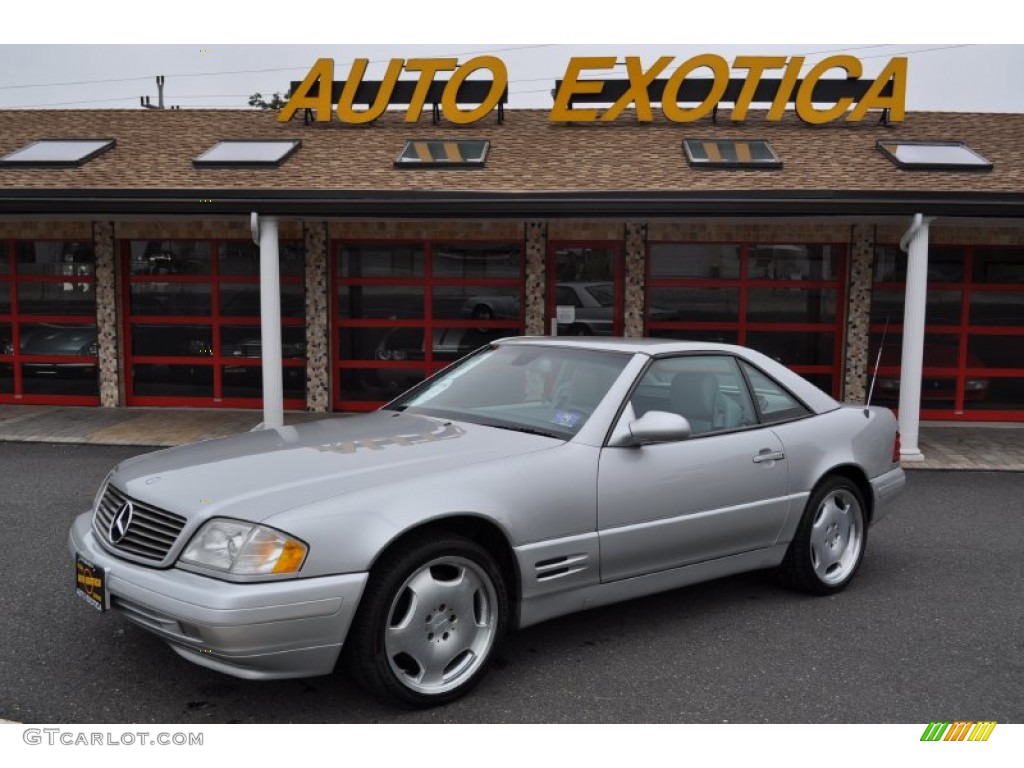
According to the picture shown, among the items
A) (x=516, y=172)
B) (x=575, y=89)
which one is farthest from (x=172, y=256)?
(x=575, y=89)

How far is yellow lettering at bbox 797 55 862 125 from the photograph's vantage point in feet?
46.3

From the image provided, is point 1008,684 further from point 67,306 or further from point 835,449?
point 67,306

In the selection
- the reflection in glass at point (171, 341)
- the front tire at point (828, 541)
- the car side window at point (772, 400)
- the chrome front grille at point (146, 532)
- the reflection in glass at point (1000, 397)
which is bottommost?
the reflection in glass at point (1000, 397)

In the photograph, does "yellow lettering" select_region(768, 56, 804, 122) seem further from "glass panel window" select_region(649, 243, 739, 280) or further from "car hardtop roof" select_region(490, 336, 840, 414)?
"car hardtop roof" select_region(490, 336, 840, 414)

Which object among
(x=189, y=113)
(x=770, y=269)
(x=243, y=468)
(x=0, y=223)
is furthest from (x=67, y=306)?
(x=243, y=468)

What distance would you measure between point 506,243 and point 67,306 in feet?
20.5

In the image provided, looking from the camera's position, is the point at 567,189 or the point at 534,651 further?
the point at 567,189

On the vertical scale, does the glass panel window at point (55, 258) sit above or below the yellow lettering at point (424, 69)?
below

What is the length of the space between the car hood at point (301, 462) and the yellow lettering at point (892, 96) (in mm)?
11898

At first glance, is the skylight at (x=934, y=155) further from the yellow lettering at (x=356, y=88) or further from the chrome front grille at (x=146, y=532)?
the chrome front grille at (x=146, y=532)

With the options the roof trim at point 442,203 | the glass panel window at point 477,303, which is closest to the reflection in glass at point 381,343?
the glass panel window at point 477,303

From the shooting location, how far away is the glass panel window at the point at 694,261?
12.6 meters

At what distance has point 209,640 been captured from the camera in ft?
10.5

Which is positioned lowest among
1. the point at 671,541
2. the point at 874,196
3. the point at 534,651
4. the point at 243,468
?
the point at 534,651
